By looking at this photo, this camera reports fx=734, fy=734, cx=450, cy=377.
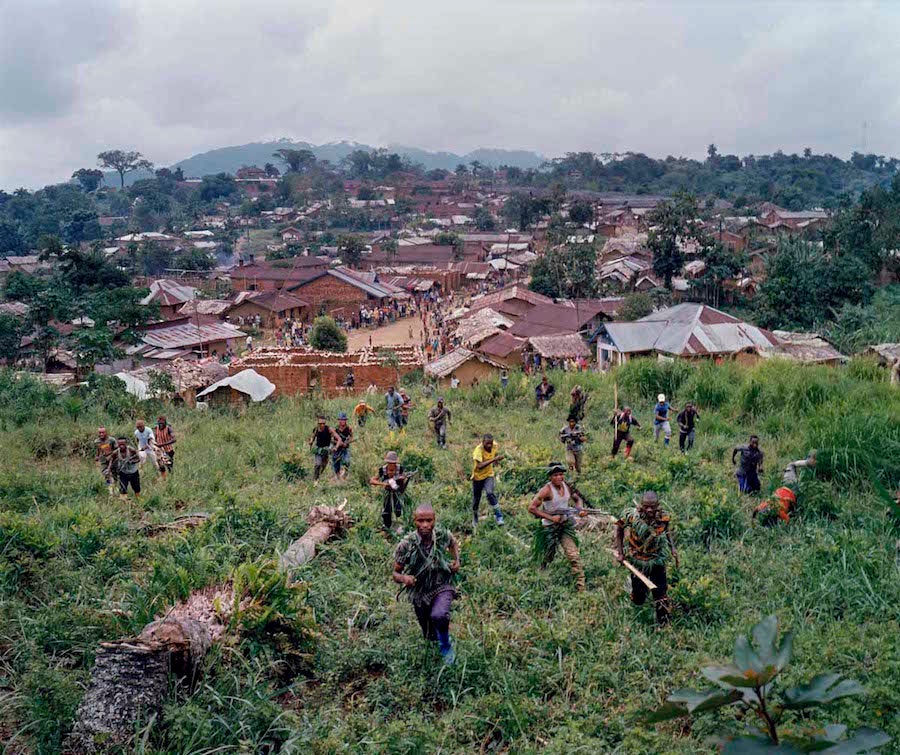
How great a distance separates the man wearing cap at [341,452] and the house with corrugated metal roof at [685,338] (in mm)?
14358

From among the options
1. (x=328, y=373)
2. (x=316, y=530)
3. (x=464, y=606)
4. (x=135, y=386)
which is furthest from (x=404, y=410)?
(x=135, y=386)

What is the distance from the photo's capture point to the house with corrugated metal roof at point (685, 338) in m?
22.5

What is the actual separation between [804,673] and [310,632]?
313cm

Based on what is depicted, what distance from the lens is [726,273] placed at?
3538cm

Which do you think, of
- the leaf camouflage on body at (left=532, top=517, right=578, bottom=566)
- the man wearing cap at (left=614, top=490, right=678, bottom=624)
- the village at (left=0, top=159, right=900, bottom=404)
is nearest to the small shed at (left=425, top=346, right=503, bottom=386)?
the village at (left=0, top=159, right=900, bottom=404)

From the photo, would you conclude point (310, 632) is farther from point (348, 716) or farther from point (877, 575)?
point (877, 575)

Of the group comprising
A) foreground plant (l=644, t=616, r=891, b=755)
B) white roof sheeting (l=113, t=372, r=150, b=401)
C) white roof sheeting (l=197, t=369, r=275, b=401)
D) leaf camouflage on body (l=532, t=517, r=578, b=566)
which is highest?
foreground plant (l=644, t=616, r=891, b=755)

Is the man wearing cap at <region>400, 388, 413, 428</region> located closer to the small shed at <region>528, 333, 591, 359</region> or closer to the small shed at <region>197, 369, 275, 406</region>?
the small shed at <region>197, 369, 275, 406</region>

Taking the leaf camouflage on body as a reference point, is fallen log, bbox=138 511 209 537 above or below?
below

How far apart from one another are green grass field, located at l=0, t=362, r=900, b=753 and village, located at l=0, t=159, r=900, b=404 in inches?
359

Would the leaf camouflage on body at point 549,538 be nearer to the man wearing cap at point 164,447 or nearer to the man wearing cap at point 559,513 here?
the man wearing cap at point 559,513

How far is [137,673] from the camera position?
404 cm

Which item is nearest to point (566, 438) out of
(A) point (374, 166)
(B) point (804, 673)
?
(B) point (804, 673)

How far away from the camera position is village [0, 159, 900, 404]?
2259 cm
